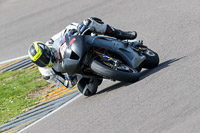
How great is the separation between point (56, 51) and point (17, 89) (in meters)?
3.30

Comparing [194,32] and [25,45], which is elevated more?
[194,32]

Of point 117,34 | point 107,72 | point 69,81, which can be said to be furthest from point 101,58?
point 69,81

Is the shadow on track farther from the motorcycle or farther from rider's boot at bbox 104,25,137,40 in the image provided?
rider's boot at bbox 104,25,137,40

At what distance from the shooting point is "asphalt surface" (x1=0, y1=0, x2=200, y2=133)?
21.7 feet

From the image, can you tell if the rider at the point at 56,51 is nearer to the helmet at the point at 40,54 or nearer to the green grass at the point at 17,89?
the helmet at the point at 40,54

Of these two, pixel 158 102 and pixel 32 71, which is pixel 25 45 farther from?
pixel 158 102

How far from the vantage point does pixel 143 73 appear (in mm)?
8789

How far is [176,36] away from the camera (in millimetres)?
10492

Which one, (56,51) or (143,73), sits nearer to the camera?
(56,51)

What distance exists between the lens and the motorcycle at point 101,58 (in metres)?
7.91

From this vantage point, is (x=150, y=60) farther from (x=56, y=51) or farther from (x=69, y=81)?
(x=56, y=51)

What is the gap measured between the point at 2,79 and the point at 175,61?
509 centimetres

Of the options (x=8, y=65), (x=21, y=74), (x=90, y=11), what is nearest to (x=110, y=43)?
(x=21, y=74)

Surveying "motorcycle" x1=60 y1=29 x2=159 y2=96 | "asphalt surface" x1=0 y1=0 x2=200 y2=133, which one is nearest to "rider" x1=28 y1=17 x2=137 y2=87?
"motorcycle" x1=60 y1=29 x2=159 y2=96
